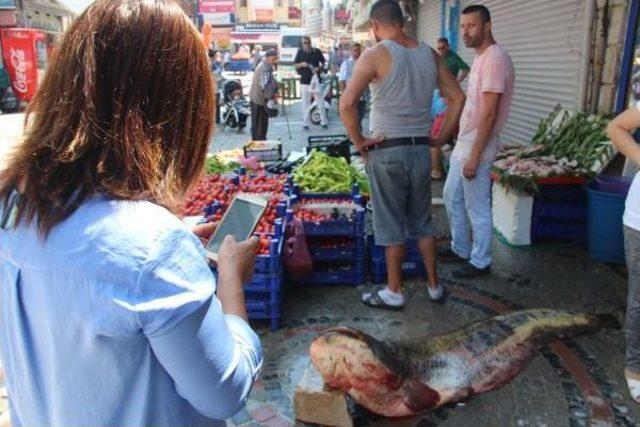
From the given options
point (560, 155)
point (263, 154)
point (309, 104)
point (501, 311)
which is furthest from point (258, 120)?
point (501, 311)

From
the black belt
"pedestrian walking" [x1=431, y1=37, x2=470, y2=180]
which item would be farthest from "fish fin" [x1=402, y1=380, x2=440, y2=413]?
"pedestrian walking" [x1=431, y1=37, x2=470, y2=180]

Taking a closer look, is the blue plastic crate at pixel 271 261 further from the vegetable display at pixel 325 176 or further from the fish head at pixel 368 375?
the vegetable display at pixel 325 176

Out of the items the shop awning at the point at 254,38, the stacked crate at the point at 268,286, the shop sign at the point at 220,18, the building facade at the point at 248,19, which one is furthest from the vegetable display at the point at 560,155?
the shop awning at the point at 254,38

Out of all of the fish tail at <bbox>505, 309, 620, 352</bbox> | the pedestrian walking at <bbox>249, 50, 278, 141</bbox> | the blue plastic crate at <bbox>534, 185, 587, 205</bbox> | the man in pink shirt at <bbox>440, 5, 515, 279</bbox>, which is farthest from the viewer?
the pedestrian walking at <bbox>249, 50, 278, 141</bbox>

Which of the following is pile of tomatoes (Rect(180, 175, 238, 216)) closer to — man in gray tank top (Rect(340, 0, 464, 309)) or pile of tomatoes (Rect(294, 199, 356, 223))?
pile of tomatoes (Rect(294, 199, 356, 223))

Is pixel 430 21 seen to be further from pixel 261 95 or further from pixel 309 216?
pixel 309 216

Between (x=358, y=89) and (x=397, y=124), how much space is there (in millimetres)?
369

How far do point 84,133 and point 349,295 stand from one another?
3623 mm

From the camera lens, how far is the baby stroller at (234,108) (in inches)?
577

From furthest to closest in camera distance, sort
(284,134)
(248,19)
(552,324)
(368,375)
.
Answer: (248,19), (284,134), (552,324), (368,375)

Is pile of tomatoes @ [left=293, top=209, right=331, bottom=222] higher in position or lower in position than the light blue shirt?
lower

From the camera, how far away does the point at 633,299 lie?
9.76ft

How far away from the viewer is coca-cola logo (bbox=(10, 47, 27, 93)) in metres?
18.2

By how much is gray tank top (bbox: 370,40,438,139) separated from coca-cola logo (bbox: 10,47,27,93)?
17.9 meters
